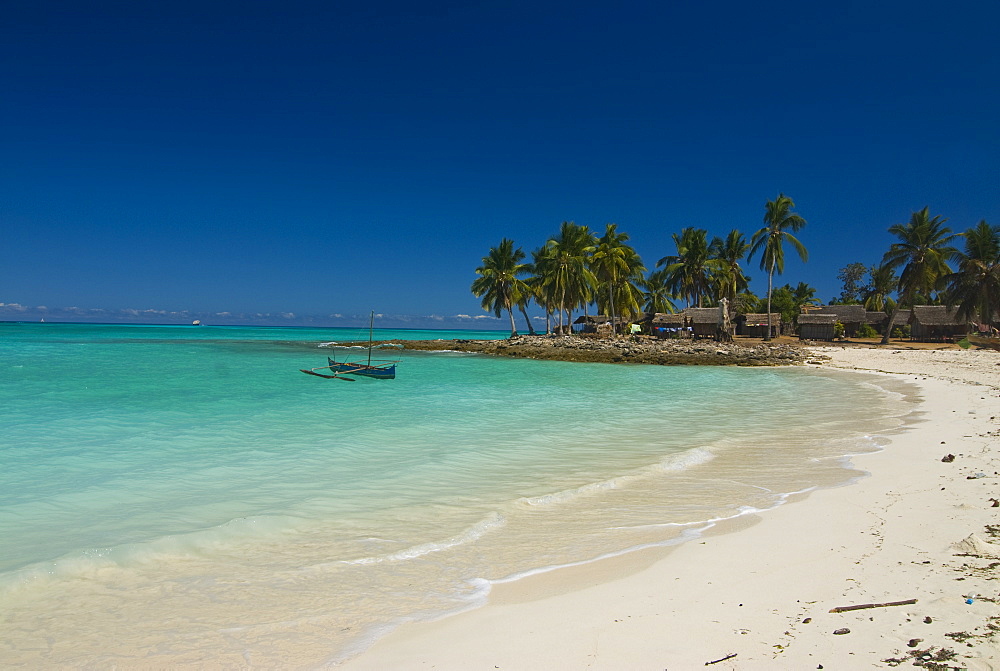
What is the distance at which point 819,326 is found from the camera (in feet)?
150

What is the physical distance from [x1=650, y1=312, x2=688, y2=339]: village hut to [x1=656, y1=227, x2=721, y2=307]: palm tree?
2.55 m

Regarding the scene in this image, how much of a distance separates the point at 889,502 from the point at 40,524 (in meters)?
8.50

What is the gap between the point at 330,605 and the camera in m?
3.68

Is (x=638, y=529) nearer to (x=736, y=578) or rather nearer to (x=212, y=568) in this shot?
(x=736, y=578)

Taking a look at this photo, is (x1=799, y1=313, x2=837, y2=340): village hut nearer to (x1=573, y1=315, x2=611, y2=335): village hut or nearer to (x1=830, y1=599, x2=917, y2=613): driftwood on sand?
(x1=573, y1=315, x2=611, y2=335): village hut

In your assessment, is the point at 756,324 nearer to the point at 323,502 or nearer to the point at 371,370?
the point at 371,370

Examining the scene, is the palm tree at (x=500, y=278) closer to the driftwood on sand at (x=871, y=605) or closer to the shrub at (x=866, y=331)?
the shrub at (x=866, y=331)

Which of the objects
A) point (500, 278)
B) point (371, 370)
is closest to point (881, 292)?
point (500, 278)

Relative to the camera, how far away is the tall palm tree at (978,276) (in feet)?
119

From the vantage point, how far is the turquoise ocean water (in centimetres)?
353

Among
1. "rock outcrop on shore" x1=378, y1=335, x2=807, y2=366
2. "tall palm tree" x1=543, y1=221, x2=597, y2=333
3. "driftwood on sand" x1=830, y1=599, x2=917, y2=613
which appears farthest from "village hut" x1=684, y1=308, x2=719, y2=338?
"driftwood on sand" x1=830, y1=599, x2=917, y2=613

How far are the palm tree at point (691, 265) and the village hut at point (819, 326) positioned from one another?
861 centimetres

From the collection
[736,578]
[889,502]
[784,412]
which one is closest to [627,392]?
[784,412]

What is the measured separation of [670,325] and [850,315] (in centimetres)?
1493
